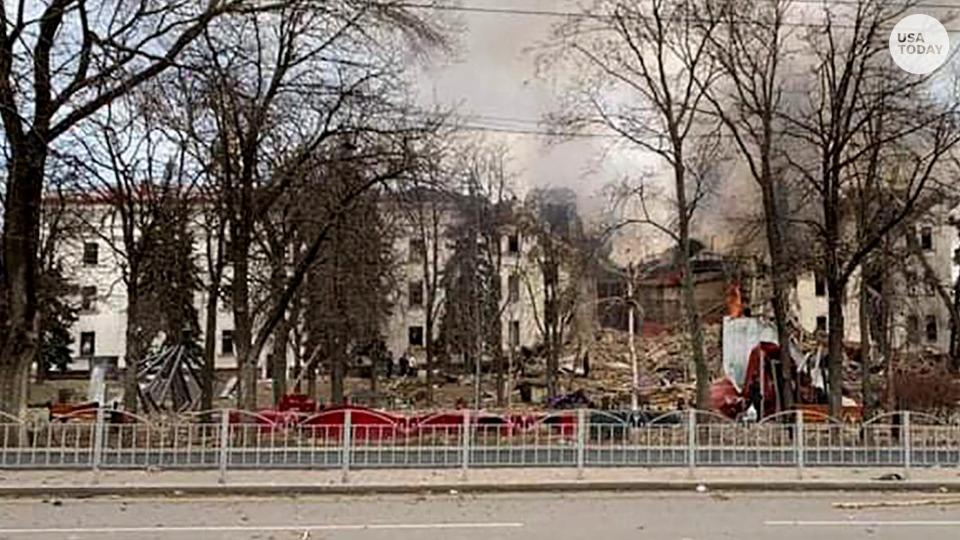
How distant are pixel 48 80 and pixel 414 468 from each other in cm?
961

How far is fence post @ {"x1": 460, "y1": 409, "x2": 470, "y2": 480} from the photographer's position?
15984 millimetres

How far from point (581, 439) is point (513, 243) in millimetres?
43279

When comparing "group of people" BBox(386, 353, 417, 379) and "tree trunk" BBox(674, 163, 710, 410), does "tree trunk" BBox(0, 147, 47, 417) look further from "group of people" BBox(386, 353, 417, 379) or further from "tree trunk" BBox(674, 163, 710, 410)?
"group of people" BBox(386, 353, 417, 379)

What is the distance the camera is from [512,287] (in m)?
59.2

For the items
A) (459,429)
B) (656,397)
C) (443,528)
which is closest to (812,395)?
(656,397)

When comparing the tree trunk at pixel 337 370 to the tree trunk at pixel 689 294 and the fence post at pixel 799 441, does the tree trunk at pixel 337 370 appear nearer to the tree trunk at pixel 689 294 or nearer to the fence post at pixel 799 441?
the tree trunk at pixel 689 294

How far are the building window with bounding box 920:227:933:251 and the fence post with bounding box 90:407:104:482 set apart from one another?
31464mm

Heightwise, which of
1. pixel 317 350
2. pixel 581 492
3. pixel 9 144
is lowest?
pixel 581 492

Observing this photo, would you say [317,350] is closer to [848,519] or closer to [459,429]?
[459,429]

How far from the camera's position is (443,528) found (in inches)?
426

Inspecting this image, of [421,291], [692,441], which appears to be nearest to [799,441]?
[692,441]

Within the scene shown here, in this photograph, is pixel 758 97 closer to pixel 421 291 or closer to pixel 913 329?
pixel 913 329

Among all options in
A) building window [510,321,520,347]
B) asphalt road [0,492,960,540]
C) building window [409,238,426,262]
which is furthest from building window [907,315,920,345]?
asphalt road [0,492,960,540]

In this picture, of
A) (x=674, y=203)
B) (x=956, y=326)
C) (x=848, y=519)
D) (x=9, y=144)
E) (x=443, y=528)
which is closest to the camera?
(x=443, y=528)
